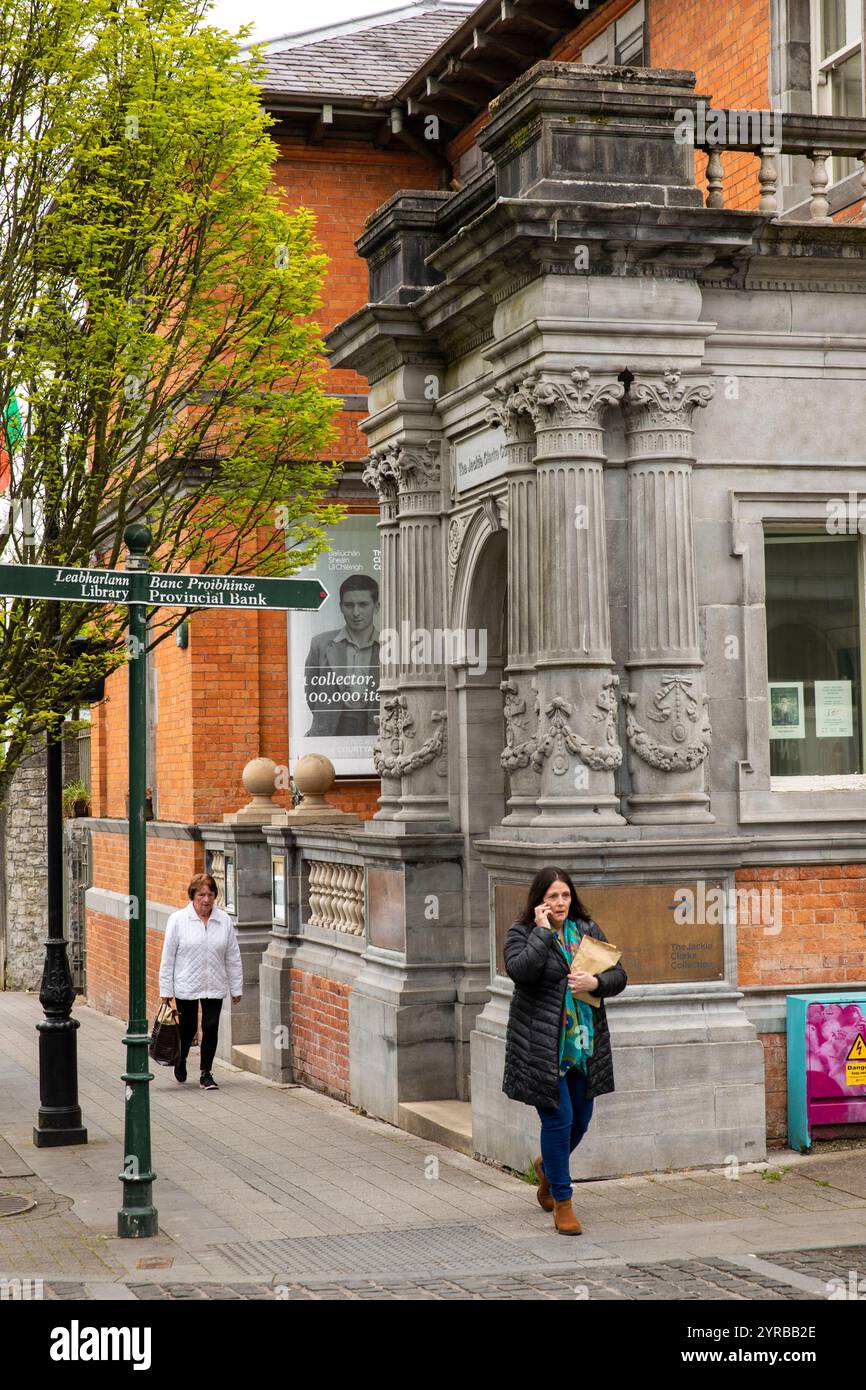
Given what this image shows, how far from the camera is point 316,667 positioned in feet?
61.5

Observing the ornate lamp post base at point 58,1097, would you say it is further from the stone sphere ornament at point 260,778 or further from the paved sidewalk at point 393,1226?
the stone sphere ornament at point 260,778

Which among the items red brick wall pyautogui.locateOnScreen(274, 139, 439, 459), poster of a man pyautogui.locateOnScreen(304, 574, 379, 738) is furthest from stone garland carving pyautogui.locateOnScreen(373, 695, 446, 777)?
red brick wall pyautogui.locateOnScreen(274, 139, 439, 459)

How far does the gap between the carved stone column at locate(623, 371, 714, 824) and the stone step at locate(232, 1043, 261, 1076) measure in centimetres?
662

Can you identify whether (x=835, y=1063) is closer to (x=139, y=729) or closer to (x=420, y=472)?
(x=139, y=729)

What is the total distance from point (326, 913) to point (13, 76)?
6744 millimetres

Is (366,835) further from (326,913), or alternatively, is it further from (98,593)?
(98,593)

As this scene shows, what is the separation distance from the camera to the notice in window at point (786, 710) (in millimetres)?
11109

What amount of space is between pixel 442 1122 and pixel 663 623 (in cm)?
354

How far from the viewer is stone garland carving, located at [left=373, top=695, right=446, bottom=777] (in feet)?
41.7

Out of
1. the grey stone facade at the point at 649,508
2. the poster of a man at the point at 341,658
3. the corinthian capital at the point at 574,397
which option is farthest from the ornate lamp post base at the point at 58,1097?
the poster of a man at the point at 341,658

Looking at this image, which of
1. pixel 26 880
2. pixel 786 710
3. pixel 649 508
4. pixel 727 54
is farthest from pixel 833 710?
pixel 26 880

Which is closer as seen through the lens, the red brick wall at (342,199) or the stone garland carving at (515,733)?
the stone garland carving at (515,733)

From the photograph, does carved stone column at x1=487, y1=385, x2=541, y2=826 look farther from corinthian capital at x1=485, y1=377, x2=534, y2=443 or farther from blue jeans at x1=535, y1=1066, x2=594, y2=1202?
blue jeans at x1=535, y1=1066, x2=594, y2=1202

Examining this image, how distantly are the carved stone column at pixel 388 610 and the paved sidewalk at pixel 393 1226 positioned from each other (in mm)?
2401
